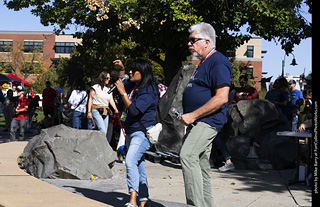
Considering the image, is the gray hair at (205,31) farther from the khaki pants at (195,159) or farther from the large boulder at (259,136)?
the large boulder at (259,136)

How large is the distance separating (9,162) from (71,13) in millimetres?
12138

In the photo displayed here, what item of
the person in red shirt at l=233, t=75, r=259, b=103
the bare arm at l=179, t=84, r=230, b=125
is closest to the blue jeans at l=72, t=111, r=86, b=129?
the person in red shirt at l=233, t=75, r=259, b=103

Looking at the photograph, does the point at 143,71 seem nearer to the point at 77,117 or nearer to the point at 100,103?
the point at 100,103

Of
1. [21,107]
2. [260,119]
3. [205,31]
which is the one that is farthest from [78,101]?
[205,31]

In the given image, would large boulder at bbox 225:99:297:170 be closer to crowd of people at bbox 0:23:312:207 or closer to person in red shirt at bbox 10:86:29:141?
crowd of people at bbox 0:23:312:207

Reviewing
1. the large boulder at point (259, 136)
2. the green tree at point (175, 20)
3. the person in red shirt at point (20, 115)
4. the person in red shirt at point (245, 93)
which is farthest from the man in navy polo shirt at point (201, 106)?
the green tree at point (175, 20)

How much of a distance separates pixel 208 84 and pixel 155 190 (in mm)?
3005

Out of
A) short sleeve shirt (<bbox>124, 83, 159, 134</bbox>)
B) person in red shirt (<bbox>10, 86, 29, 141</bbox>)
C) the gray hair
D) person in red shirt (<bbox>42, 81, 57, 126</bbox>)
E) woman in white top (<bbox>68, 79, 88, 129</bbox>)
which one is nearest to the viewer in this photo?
the gray hair

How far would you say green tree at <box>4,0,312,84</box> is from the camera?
17641 mm

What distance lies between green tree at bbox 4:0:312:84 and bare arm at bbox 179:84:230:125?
39.5ft

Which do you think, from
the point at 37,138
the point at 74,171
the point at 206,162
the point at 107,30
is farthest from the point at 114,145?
the point at 107,30

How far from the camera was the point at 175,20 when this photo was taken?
1864 centimetres

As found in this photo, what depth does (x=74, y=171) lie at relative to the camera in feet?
24.7

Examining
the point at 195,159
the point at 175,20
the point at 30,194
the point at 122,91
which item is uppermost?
the point at 175,20
